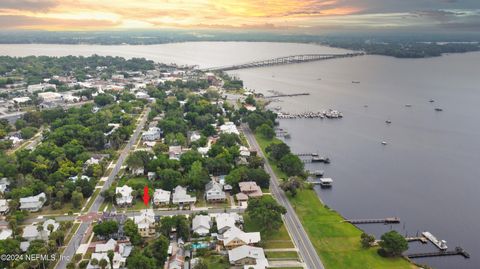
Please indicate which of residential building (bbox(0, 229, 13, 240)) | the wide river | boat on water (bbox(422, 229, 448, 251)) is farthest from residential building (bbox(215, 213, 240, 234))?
boat on water (bbox(422, 229, 448, 251))

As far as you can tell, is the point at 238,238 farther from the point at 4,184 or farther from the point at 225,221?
the point at 4,184

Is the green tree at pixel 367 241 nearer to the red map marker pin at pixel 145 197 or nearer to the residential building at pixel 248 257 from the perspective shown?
the residential building at pixel 248 257

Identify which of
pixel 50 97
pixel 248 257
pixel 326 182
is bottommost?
pixel 326 182

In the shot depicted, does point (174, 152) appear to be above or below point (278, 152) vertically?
below

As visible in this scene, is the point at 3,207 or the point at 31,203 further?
the point at 31,203

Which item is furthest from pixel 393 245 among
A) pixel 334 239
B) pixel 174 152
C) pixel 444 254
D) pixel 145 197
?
pixel 174 152
